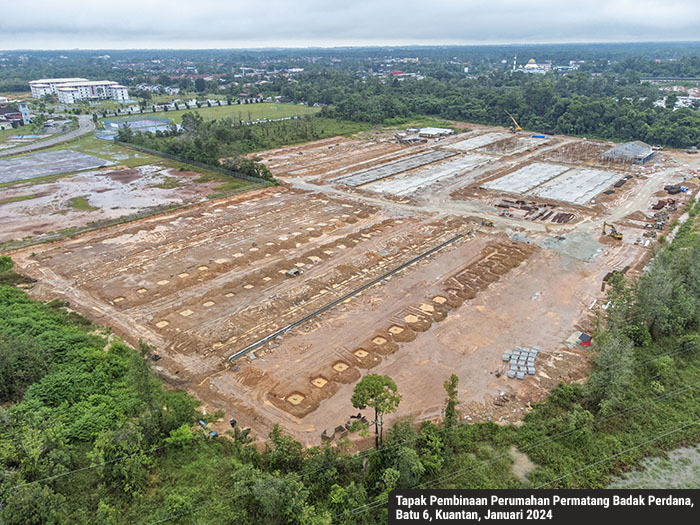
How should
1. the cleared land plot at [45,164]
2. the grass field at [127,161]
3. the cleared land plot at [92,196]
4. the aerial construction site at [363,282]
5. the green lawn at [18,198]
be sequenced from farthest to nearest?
the cleared land plot at [45,164], the grass field at [127,161], the green lawn at [18,198], the cleared land plot at [92,196], the aerial construction site at [363,282]

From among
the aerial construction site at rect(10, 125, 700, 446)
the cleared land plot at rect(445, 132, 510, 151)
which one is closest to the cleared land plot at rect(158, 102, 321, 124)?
the cleared land plot at rect(445, 132, 510, 151)

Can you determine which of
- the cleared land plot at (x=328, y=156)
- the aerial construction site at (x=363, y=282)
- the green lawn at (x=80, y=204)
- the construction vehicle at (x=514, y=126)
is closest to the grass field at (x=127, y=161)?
the aerial construction site at (x=363, y=282)

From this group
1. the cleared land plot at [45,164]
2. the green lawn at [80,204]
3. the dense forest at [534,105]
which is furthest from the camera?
the dense forest at [534,105]

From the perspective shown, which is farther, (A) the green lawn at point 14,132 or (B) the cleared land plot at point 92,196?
(A) the green lawn at point 14,132

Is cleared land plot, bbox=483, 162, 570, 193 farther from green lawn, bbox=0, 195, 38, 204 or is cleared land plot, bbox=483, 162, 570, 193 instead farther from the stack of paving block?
green lawn, bbox=0, 195, 38, 204

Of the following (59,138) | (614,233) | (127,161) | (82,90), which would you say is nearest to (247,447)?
(614,233)

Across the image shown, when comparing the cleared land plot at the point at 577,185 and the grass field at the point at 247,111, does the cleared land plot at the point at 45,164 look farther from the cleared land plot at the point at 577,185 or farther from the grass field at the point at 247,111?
the cleared land plot at the point at 577,185
